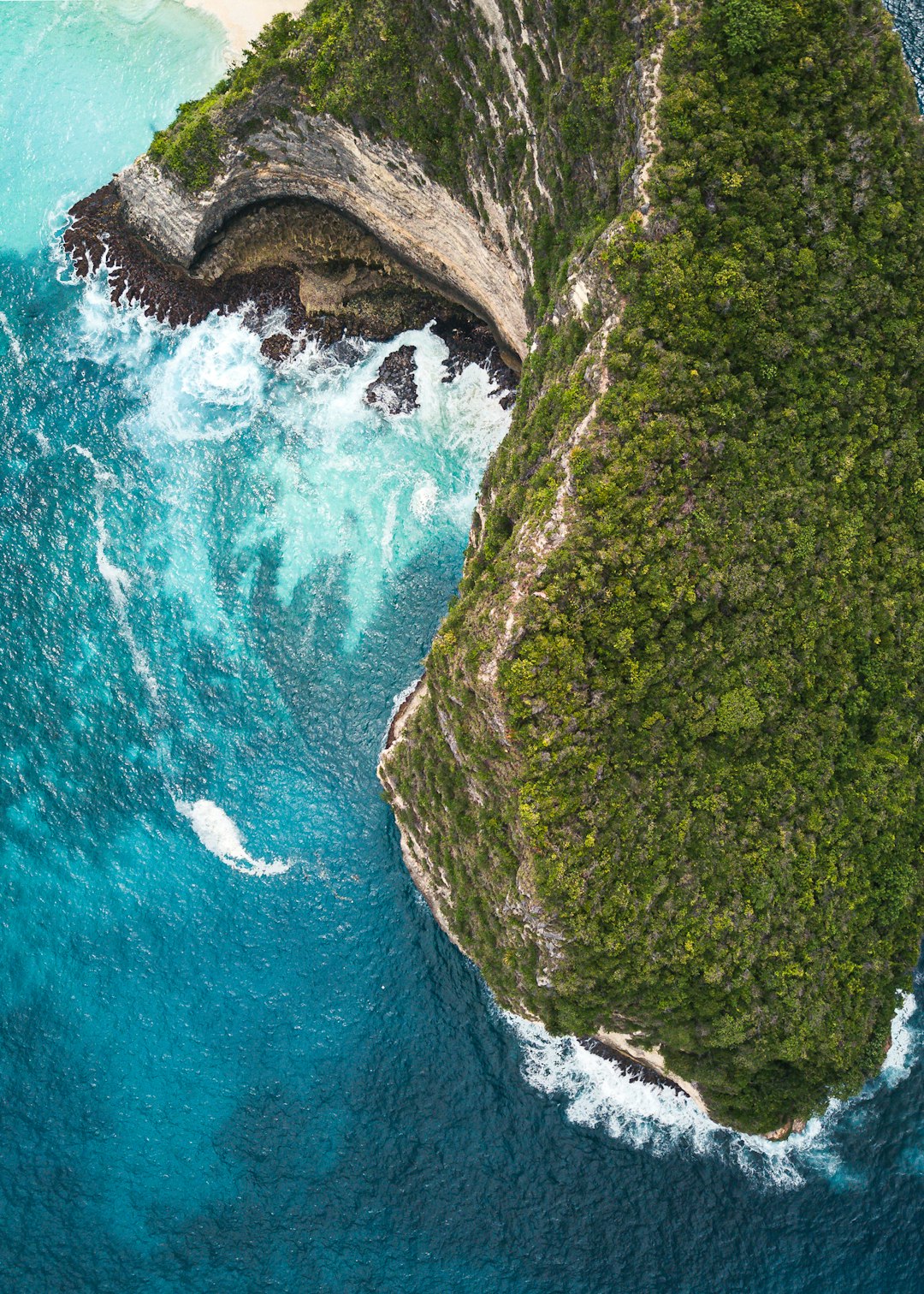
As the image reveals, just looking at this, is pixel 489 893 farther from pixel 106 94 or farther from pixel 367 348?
pixel 106 94

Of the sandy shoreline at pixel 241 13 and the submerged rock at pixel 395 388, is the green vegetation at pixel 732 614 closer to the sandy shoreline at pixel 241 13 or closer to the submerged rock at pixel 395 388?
the submerged rock at pixel 395 388

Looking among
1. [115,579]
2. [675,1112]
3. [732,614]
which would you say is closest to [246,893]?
[115,579]

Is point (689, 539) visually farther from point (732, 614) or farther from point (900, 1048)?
point (900, 1048)

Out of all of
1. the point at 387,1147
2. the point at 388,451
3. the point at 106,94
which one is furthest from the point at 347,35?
the point at 387,1147

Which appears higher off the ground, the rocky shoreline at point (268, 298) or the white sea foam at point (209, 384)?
the rocky shoreline at point (268, 298)

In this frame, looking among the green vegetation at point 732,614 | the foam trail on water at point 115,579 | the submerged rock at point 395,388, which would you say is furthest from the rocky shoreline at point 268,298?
the green vegetation at point 732,614
